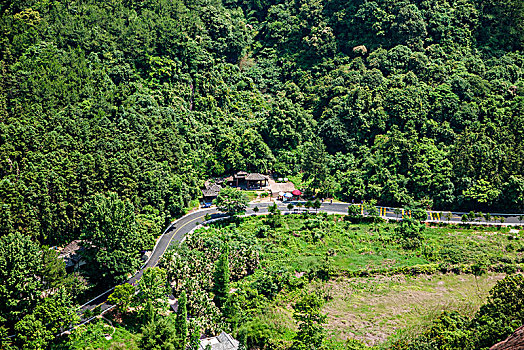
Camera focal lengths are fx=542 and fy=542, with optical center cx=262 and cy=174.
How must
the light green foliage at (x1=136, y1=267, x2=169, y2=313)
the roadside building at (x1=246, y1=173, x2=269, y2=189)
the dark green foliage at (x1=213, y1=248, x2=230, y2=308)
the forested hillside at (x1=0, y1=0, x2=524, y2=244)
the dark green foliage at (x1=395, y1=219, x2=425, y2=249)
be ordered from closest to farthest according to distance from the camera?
the light green foliage at (x1=136, y1=267, x2=169, y2=313), the dark green foliage at (x1=213, y1=248, x2=230, y2=308), the forested hillside at (x1=0, y1=0, x2=524, y2=244), the dark green foliage at (x1=395, y1=219, x2=425, y2=249), the roadside building at (x1=246, y1=173, x2=269, y2=189)

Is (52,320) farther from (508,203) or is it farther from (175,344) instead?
(508,203)

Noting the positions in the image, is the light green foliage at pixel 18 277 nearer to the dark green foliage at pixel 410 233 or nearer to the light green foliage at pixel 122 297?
the light green foliage at pixel 122 297

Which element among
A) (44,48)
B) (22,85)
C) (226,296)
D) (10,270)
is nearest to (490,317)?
(226,296)

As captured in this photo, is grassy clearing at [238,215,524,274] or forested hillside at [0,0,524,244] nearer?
grassy clearing at [238,215,524,274]

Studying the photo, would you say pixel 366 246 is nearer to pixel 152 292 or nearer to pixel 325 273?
pixel 325 273

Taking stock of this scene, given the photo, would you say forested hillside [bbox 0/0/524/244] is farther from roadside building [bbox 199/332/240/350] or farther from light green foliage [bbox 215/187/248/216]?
roadside building [bbox 199/332/240/350]

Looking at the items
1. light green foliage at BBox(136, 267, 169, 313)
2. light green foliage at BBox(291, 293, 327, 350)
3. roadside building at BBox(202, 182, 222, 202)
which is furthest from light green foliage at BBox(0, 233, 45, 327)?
roadside building at BBox(202, 182, 222, 202)
